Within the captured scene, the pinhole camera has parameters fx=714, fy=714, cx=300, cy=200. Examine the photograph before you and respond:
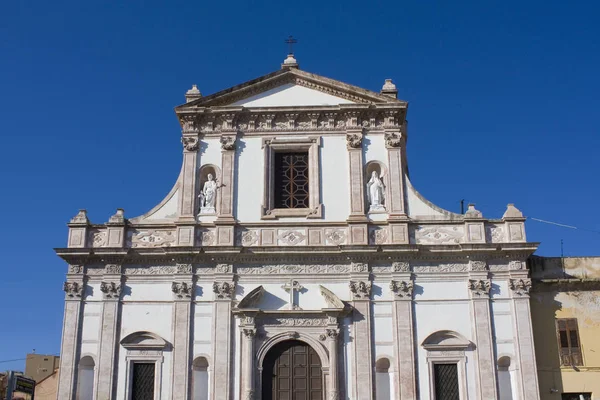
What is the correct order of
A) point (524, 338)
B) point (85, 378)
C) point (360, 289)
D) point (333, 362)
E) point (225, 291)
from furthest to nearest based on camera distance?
point (225, 291) → point (360, 289) → point (85, 378) → point (524, 338) → point (333, 362)

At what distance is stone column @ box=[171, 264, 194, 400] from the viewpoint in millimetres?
20047

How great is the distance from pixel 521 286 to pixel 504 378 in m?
2.66

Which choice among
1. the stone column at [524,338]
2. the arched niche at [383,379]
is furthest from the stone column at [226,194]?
the stone column at [524,338]

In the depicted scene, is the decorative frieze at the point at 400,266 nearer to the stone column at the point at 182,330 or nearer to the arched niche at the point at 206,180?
the arched niche at the point at 206,180

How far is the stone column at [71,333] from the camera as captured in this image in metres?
20.2

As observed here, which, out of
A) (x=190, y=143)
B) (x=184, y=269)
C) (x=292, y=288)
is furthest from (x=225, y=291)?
(x=190, y=143)


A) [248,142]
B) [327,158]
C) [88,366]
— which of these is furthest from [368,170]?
[88,366]

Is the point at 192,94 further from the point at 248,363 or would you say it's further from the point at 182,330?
the point at 248,363

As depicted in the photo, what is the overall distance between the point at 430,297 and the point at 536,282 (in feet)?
11.1

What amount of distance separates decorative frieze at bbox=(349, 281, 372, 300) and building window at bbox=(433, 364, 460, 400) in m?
2.74

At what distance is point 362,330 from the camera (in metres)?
20.4

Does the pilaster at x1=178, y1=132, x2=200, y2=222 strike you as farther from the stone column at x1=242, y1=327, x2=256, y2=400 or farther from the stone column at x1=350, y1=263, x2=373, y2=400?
the stone column at x1=350, y1=263, x2=373, y2=400

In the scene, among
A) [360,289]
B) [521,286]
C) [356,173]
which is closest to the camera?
[521,286]

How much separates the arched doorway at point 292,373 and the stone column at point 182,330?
87.7 inches
